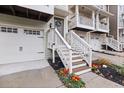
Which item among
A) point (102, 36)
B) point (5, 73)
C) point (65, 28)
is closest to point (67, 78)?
point (5, 73)

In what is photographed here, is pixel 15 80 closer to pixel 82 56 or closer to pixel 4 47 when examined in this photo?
pixel 4 47

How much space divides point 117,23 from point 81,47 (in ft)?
39.8

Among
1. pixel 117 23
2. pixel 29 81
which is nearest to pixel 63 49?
pixel 29 81

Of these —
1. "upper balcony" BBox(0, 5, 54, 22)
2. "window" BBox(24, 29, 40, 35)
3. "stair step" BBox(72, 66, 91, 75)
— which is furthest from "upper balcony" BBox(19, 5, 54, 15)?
"stair step" BBox(72, 66, 91, 75)

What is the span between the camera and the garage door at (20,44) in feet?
17.9

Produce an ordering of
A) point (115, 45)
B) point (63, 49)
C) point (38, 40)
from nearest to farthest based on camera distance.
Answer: point (63, 49), point (38, 40), point (115, 45)

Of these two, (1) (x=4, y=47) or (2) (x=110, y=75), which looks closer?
(2) (x=110, y=75)

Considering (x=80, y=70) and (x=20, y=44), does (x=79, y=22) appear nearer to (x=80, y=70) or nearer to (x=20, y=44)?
(x=20, y=44)

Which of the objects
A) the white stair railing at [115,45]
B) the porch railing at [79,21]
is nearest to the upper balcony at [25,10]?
the porch railing at [79,21]

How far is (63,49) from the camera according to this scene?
5566 millimetres

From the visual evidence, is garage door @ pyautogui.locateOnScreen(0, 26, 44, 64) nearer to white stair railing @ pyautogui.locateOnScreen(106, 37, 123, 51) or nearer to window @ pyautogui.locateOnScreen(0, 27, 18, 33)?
window @ pyautogui.locateOnScreen(0, 27, 18, 33)

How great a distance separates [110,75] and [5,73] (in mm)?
4304

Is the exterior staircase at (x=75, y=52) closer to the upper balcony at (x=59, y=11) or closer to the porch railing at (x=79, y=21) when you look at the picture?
the upper balcony at (x=59, y=11)
